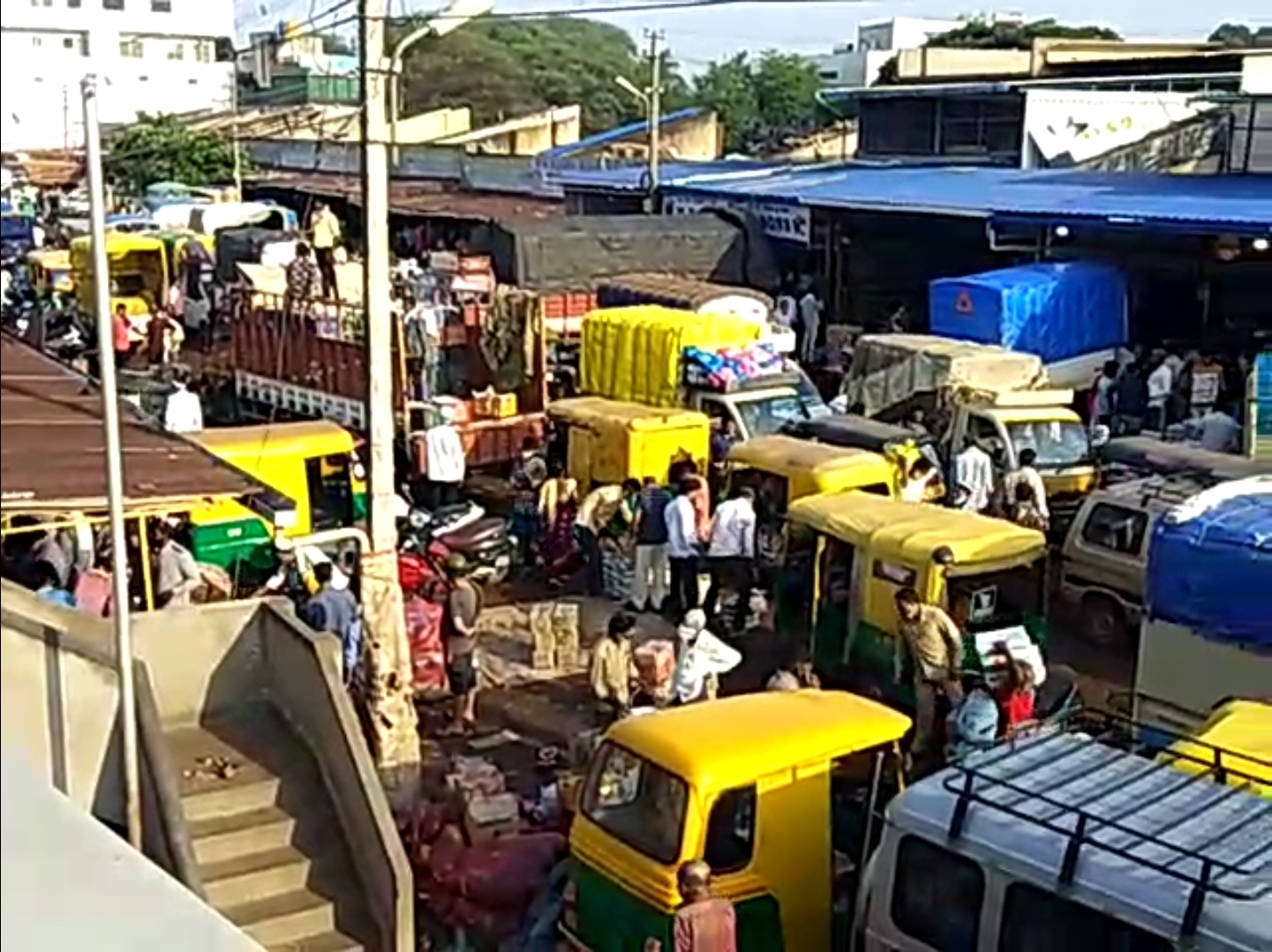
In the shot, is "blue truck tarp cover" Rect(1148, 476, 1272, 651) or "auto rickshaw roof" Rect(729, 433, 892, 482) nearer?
"blue truck tarp cover" Rect(1148, 476, 1272, 651)

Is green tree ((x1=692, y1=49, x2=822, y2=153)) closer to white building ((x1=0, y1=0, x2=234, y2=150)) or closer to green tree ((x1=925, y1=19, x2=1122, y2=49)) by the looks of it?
green tree ((x1=925, y1=19, x2=1122, y2=49))

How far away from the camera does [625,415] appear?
17266 mm

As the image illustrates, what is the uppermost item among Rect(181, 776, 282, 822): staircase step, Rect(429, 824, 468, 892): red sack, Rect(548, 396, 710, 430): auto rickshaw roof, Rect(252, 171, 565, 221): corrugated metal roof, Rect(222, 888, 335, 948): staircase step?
Rect(252, 171, 565, 221): corrugated metal roof

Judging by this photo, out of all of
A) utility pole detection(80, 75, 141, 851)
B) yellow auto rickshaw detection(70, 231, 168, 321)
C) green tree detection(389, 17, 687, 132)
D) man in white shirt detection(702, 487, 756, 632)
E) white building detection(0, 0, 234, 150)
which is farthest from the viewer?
green tree detection(389, 17, 687, 132)

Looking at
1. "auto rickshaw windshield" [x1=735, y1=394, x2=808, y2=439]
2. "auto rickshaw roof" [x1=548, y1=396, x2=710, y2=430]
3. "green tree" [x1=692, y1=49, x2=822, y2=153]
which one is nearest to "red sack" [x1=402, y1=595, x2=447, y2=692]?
"auto rickshaw roof" [x1=548, y1=396, x2=710, y2=430]

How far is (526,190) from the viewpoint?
45.2 m

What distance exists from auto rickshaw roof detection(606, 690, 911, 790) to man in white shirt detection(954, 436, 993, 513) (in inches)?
299

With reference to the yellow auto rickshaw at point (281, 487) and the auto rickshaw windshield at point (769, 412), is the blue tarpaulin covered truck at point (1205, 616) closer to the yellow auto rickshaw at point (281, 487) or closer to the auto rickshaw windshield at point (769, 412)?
the yellow auto rickshaw at point (281, 487)

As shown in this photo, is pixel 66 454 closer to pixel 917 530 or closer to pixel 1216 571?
pixel 1216 571

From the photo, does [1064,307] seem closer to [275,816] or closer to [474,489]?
[474,489]

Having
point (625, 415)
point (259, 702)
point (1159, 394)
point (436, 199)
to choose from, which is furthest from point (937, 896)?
point (436, 199)

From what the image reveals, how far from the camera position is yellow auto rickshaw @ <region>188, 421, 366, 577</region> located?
46.3 ft

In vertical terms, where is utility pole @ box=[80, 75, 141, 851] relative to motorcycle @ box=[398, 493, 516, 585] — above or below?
above

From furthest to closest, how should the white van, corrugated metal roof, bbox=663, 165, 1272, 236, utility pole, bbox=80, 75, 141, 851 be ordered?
corrugated metal roof, bbox=663, 165, 1272, 236 < the white van < utility pole, bbox=80, 75, 141, 851
